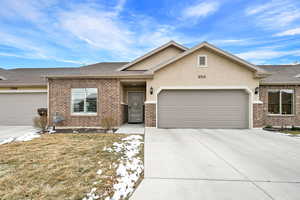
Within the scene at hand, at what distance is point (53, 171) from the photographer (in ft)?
11.0

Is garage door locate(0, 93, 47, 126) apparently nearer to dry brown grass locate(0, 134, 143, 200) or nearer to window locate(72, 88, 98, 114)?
window locate(72, 88, 98, 114)

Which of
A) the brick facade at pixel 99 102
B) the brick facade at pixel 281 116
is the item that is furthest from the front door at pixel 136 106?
the brick facade at pixel 281 116

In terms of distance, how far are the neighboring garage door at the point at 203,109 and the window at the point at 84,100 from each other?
4.07m

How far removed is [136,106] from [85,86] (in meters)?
3.98

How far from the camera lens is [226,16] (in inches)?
467

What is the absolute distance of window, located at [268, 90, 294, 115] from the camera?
9266 mm

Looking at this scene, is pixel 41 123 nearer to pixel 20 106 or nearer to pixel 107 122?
pixel 20 106

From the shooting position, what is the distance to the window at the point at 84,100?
882 centimetres

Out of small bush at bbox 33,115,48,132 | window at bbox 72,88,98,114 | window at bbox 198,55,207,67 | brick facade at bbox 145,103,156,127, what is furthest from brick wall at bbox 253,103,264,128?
small bush at bbox 33,115,48,132

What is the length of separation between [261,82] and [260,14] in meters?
5.53

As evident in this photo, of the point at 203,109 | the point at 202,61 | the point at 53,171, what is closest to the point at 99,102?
the point at 53,171

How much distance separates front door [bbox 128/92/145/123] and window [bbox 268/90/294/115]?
8751 mm

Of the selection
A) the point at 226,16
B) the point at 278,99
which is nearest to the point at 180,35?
the point at 226,16

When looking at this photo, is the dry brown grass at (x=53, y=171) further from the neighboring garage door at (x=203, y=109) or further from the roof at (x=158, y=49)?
the roof at (x=158, y=49)
